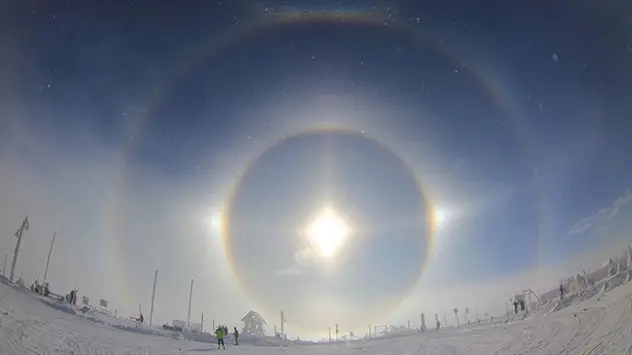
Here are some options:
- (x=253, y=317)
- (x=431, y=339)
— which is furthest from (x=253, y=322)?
(x=431, y=339)

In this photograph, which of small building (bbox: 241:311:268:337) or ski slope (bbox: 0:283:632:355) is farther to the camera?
small building (bbox: 241:311:268:337)

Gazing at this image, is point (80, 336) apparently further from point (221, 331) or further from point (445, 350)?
point (445, 350)

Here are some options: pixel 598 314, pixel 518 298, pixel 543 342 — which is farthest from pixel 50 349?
pixel 518 298

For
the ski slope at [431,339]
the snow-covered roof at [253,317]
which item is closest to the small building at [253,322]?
the snow-covered roof at [253,317]

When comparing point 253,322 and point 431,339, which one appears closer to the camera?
point 431,339

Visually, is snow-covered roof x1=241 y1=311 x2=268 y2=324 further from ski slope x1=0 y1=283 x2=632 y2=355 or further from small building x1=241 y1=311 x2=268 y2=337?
ski slope x1=0 y1=283 x2=632 y2=355

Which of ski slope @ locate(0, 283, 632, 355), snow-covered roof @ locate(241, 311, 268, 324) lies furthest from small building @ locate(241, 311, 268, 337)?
ski slope @ locate(0, 283, 632, 355)

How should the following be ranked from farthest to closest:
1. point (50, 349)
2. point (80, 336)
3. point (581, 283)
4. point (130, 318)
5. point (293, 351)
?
point (130, 318), point (581, 283), point (293, 351), point (80, 336), point (50, 349)

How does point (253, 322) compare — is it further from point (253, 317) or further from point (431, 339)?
point (431, 339)
